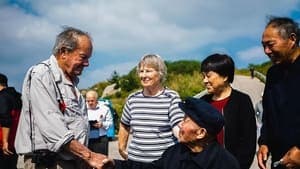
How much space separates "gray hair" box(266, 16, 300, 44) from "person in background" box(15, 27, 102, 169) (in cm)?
162

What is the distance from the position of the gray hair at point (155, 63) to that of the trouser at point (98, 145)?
3616 millimetres

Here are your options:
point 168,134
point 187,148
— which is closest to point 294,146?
point 187,148

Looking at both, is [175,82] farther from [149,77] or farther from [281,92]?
[281,92]

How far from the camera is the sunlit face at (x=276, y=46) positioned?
4.79m

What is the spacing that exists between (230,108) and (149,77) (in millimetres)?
952

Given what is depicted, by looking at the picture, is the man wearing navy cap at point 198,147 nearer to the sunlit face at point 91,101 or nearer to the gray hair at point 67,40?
the gray hair at point 67,40

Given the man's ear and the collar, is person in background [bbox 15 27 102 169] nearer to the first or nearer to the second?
the collar

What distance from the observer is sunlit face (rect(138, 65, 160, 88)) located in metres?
5.79

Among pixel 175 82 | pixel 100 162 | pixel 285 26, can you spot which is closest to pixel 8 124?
pixel 100 162

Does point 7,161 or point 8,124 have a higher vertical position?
point 8,124

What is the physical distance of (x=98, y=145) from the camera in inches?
367

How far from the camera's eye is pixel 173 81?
3481cm

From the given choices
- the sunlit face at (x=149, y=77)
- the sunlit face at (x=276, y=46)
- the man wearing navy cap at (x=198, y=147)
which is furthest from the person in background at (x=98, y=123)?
the man wearing navy cap at (x=198, y=147)

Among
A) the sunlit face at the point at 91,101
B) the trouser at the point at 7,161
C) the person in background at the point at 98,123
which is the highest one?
the sunlit face at the point at 91,101
